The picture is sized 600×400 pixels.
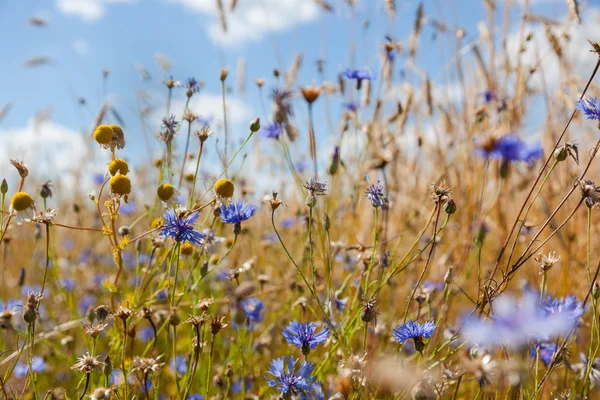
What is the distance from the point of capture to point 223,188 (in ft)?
3.97

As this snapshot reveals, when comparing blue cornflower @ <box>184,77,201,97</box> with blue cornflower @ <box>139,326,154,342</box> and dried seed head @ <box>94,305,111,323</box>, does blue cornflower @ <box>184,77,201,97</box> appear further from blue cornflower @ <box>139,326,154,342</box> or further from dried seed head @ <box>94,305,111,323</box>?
blue cornflower @ <box>139,326,154,342</box>

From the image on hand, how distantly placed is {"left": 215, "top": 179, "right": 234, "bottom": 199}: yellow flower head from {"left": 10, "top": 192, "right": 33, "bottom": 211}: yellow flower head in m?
0.41

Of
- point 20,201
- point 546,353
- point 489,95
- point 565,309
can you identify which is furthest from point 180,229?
point 489,95

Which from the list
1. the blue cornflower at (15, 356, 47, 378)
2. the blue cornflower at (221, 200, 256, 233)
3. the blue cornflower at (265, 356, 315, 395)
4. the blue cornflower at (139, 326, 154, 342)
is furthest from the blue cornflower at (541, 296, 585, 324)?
the blue cornflower at (139, 326, 154, 342)

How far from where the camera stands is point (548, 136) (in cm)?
302

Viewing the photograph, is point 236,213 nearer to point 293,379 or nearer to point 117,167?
point 117,167

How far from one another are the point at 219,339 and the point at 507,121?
166 cm

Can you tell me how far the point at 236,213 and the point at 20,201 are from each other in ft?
1.60

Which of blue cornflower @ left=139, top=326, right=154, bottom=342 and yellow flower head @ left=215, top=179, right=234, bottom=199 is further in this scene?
blue cornflower @ left=139, top=326, right=154, bottom=342

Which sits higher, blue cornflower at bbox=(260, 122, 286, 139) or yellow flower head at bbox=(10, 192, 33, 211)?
blue cornflower at bbox=(260, 122, 286, 139)

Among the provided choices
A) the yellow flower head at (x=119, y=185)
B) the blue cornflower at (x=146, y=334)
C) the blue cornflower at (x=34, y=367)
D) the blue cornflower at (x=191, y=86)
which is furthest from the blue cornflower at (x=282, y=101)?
the blue cornflower at (x=146, y=334)

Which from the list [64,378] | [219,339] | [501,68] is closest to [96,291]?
[64,378]

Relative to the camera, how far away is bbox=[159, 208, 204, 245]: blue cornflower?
120cm

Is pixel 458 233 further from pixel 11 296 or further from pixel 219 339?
pixel 11 296
